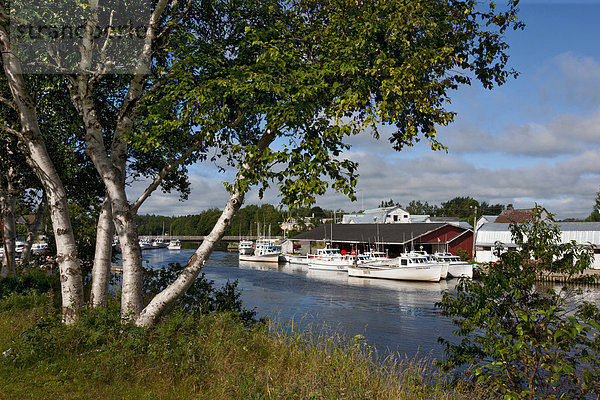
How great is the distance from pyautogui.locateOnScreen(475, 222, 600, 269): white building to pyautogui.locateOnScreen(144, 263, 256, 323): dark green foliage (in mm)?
37556

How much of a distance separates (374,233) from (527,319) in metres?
55.4

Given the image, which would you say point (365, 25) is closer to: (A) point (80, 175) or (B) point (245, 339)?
(B) point (245, 339)

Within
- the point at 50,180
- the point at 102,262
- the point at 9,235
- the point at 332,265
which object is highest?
the point at 50,180

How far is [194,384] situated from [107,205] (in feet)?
17.2

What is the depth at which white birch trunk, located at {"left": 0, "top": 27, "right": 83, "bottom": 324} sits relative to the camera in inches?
355

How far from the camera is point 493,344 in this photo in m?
7.47

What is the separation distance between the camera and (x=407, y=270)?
146 ft

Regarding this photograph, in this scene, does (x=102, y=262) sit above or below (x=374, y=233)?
above

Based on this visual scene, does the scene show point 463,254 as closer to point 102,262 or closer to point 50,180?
point 102,262

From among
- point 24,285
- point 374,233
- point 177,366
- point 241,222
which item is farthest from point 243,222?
point 177,366

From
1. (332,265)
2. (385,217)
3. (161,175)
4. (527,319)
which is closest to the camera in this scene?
(527,319)

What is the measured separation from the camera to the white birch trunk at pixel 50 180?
9.02 m

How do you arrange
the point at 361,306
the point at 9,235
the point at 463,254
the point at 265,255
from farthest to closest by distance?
1. the point at 265,255
2. the point at 463,254
3. the point at 361,306
4. the point at 9,235

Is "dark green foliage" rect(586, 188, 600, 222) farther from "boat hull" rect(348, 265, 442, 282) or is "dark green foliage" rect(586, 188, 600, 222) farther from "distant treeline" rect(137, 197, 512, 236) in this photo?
"boat hull" rect(348, 265, 442, 282)
